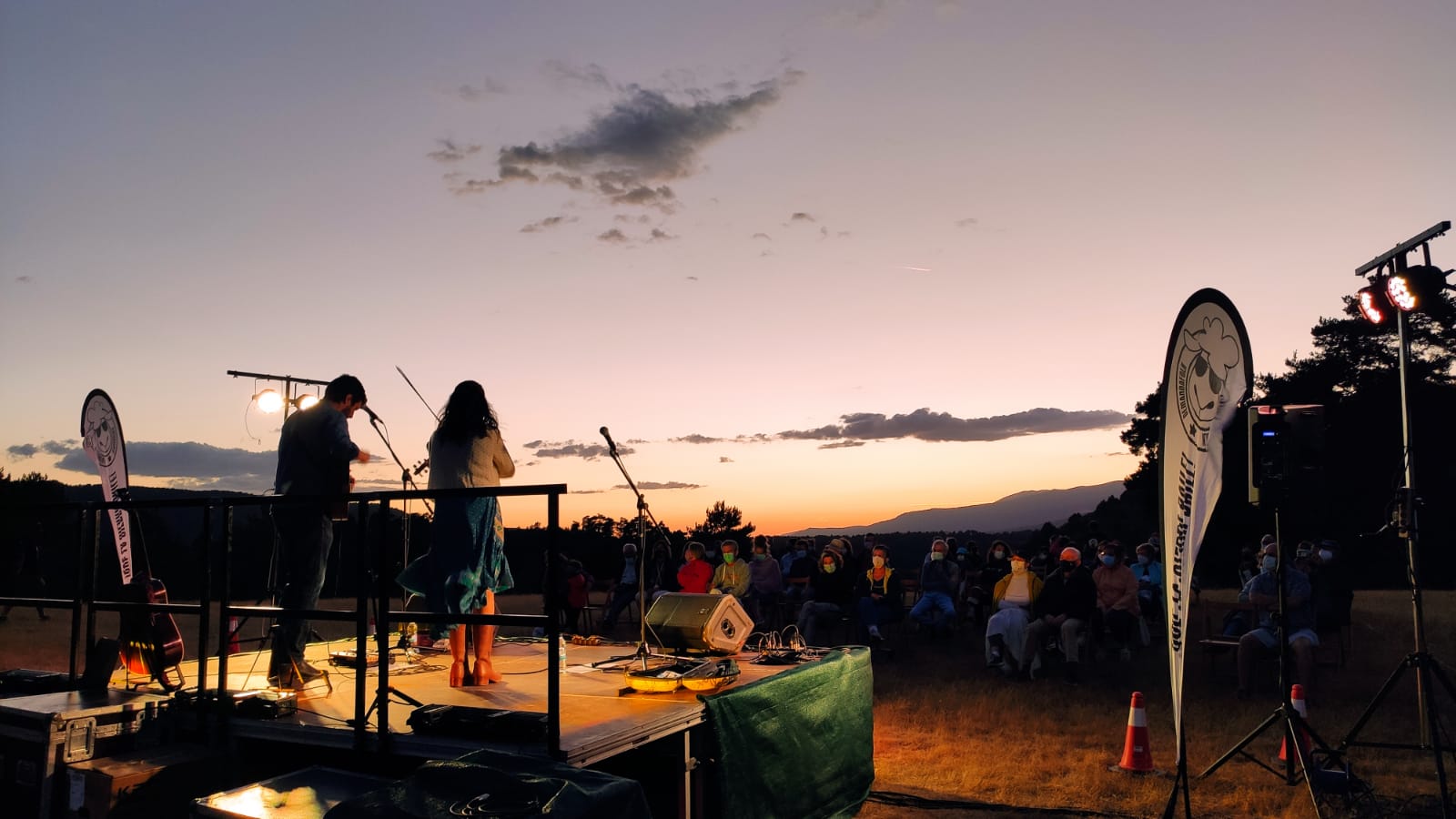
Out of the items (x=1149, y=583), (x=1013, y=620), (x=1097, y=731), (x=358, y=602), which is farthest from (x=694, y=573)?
(x=358, y=602)

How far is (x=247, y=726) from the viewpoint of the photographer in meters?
4.26

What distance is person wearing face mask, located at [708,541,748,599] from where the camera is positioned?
1187cm

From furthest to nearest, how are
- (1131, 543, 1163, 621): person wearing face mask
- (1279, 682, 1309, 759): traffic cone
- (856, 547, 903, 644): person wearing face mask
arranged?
(856, 547, 903, 644): person wearing face mask → (1131, 543, 1163, 621): person wearing face mask → (1279, 682, 1309, 759): traffic cone

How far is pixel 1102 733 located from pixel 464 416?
555cm

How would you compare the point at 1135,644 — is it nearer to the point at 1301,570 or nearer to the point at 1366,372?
the point at 1301,570

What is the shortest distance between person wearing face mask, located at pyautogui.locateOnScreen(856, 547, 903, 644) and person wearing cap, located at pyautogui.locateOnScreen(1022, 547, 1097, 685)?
201 centimetres

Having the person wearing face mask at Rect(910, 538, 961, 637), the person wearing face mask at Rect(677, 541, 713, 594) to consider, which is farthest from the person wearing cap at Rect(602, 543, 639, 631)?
the person wearing face mask at Rect(910, 538, 961, 637)

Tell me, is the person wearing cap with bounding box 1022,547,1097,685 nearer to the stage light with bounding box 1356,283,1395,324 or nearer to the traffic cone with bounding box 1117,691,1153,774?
the traffic cone with bounding box 1117,691,1153,774

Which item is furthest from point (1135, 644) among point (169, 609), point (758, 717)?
point (169, 609)

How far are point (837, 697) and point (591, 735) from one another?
7.06 ft

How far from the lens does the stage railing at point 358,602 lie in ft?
11.5

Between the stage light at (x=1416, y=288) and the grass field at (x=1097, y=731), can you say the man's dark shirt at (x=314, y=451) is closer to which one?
the grass field at (x=1097, y=731)

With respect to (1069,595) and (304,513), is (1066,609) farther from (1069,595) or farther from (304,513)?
(304,513)

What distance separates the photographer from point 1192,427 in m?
4.70
